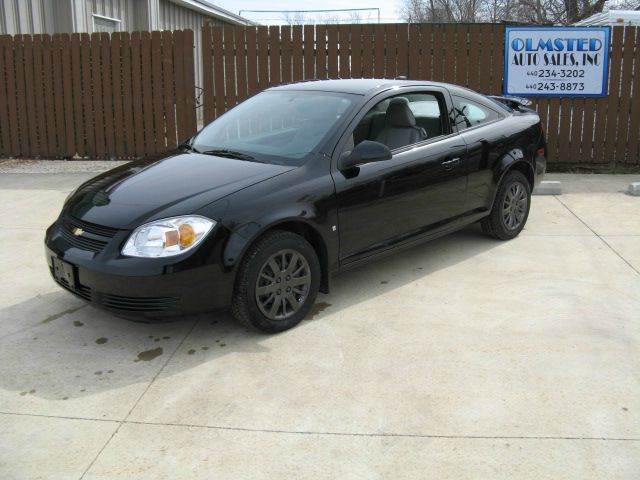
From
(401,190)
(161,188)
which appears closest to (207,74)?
(401,190)

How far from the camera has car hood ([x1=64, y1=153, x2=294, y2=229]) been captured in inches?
151

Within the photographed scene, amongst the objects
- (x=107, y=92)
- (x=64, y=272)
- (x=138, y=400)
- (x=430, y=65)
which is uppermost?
(x=430, y=65)

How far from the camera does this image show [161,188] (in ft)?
13.5

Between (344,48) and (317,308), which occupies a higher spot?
(344,48)

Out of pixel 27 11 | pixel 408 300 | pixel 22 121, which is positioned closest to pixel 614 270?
pixel 408 300

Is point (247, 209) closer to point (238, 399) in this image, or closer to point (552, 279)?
point (238, 399)

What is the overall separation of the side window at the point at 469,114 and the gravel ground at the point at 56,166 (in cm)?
593

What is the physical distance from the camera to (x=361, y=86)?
4.94 meters

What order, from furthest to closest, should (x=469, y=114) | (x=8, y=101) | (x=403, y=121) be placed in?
1. (x=8, y=101)
2. (x=469, y=114)
3. (x=403, y=121)

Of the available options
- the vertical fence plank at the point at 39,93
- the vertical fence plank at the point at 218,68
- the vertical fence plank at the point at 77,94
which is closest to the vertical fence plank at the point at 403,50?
the vertical fence plank at the point at 218,68

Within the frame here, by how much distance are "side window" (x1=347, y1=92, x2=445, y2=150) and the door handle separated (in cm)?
24

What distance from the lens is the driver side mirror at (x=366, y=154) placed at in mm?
4293

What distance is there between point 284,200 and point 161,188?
793 mm

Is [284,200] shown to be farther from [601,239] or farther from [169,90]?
[169,90]
